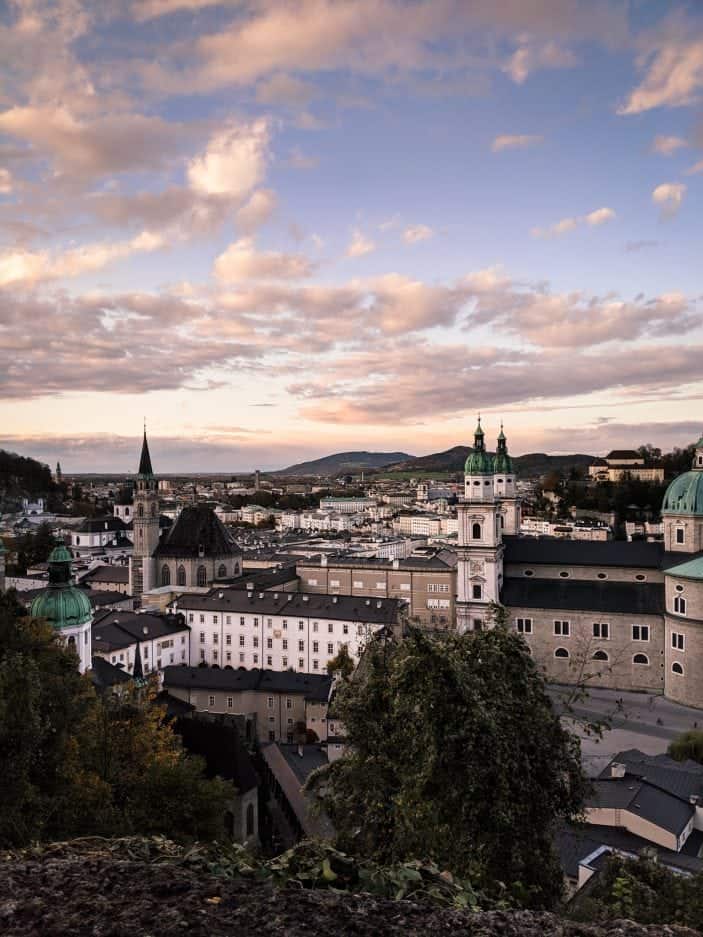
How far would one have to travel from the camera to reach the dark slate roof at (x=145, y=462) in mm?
72000

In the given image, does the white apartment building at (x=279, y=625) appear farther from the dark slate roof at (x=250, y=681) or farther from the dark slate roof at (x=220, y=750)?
the dark slate roof at (x=220, y=750)

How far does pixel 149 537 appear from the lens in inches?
2675

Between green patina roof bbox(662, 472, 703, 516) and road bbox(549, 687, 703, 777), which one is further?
green patina roof bbox(662, 472, 703, 516)

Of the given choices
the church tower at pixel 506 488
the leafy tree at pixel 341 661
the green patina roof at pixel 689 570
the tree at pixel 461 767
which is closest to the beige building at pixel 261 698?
the leafy tree at pixel 341 661

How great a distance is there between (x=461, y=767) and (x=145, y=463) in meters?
67.6

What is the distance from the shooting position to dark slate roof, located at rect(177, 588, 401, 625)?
161 ft

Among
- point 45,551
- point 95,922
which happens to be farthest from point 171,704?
point 45,551

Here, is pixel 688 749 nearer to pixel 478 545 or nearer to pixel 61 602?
pixel 478 545

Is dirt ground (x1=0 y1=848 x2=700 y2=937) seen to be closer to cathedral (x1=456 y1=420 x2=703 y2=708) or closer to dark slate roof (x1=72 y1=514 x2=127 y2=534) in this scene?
cathedral (x1=456 y1=420 x2=703 y2=708)

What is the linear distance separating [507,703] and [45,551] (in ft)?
315

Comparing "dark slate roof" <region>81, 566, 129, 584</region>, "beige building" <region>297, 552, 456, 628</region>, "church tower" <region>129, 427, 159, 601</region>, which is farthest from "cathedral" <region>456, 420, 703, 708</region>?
"dark slate roof" <region>81, 566, 129, 584</region>

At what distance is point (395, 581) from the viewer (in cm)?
6138

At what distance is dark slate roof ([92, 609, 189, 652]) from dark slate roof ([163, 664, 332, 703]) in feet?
18.3

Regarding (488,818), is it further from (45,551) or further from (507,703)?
(45,551)
